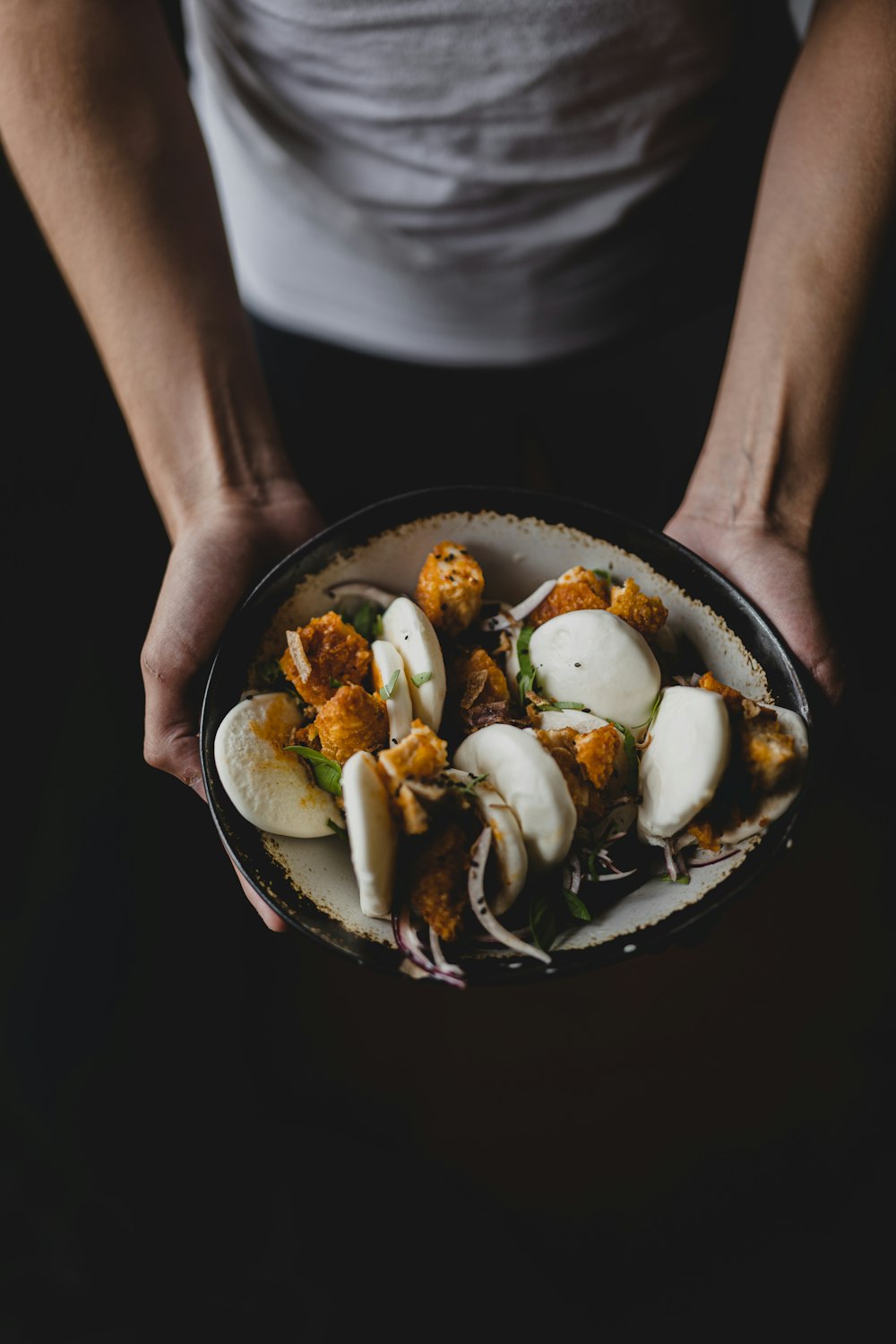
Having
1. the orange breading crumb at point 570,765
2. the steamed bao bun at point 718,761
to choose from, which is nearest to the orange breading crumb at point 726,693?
the steamed bao bun at point 718,761

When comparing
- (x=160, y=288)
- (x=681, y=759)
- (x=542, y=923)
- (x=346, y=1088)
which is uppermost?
(x=160, y=288)

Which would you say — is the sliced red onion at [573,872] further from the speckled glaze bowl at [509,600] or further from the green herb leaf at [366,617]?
the green herb leaf at [366,617]

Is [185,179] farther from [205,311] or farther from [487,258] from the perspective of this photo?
[487,258]

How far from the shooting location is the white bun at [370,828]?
26.0 inches

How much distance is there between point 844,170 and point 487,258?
0.40m

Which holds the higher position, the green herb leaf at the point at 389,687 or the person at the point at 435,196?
the person at the point at 435,196

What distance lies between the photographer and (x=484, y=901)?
709 millimetres

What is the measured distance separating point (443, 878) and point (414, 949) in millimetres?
61

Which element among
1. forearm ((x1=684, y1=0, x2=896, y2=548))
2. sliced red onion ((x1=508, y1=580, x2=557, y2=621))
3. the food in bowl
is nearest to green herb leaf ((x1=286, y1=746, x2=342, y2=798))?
the food in bowl

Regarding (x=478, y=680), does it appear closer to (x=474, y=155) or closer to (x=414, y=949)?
(x=414, y=949)

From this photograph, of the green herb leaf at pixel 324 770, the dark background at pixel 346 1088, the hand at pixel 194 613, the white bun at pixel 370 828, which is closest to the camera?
the white bun at pixel 370 828

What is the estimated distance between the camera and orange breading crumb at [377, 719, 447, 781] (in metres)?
0.69

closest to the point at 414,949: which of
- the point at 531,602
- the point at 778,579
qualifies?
the point at 531,602

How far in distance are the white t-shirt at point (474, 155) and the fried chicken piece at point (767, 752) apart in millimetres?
648
